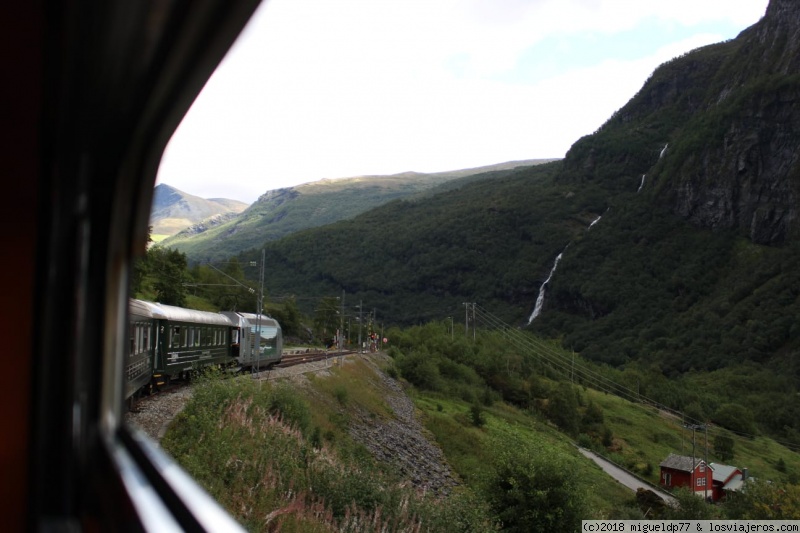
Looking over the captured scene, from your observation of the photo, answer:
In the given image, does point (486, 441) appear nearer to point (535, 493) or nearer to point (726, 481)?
point (726, 481)

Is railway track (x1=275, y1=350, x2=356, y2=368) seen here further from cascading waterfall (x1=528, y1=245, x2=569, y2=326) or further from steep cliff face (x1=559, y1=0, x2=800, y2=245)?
steep cliff face (x1=559, y1=0, x2=800, y2=245)

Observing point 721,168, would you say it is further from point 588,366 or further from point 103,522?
point 103,522

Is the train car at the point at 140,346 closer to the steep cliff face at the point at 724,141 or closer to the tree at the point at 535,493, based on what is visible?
the tree at the point at 535,493

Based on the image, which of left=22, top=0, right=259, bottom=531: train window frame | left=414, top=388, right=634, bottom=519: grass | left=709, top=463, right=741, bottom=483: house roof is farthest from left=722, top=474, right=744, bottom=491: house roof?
left=22, top=0, right=259, bottom=531: train window frame

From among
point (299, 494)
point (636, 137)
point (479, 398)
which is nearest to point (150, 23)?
point (299, 494)

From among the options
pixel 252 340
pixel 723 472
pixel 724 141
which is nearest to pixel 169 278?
pixel 252 340

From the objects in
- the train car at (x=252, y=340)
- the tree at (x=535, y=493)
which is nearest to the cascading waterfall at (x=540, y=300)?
the train car at (x=252, y=340)
